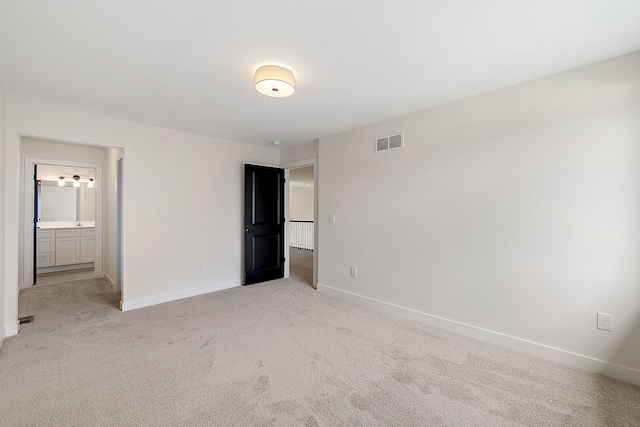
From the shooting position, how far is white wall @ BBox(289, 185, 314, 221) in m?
11.2

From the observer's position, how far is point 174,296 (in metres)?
3.84

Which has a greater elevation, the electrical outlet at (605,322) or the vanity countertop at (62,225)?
the vanity countertop at (62,225)

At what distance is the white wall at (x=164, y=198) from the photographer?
2.89 meters

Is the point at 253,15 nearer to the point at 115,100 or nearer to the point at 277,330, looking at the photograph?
the point at 115,100

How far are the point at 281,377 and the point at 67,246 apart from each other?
19.7ft

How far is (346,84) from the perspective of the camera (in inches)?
96.4

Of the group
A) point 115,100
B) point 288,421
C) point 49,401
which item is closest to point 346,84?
point 115,100

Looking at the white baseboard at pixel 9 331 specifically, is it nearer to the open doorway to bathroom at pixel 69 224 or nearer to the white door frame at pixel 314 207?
the open doorway to bathroom at pixel 69 224

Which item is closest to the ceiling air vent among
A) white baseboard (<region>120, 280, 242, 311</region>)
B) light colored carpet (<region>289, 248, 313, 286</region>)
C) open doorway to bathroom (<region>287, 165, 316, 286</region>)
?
open doorway to bathroom (<region>287, 165, 316, 286</region>)

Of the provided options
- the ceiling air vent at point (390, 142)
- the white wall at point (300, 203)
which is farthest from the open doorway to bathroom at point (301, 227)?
the ceiling air vent at point (390, 142)

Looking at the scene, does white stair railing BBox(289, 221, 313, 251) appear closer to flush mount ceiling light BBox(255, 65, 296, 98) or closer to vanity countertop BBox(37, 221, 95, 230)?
vanity countertop BBox(37, 221, 95, 230)

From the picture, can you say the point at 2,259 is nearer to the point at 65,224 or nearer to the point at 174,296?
the point at 174,296

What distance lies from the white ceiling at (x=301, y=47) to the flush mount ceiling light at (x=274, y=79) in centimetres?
7

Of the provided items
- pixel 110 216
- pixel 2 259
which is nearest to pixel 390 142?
pixel 2 259
